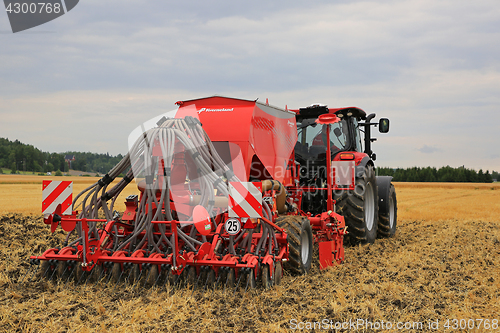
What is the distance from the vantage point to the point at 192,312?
383 cm

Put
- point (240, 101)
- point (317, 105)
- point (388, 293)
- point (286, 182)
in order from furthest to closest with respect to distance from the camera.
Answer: point (317, 105) < point (286, 182) < point (240, 101) < point (388, 293)

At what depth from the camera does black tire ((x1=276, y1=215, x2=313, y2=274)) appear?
505 centimetres

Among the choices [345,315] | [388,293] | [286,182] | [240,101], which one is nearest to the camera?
[345,315]

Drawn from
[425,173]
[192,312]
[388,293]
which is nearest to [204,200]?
[192,312]

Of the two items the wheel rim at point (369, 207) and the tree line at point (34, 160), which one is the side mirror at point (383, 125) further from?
the tree line at point (34, 160)

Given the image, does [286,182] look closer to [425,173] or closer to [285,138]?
[285,138]

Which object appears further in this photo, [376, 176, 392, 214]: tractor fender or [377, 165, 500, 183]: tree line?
[377, 165, 500, 183]: tree line

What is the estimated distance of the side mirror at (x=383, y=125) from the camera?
8602 mm

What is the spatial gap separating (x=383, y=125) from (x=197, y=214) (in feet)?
17.5

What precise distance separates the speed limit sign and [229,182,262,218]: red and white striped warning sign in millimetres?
135

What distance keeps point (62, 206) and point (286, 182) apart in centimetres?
328

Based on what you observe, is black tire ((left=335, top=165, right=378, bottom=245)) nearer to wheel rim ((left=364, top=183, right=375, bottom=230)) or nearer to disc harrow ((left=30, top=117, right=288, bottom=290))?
wheel rim ((left=364, top=183, right=375, bottom=230))

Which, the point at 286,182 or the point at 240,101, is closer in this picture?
the point at 240,101

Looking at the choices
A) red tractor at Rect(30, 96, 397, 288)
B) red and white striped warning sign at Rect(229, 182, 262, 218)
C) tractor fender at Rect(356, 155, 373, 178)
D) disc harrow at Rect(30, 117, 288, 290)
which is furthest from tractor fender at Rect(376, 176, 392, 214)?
red and white striped warning sign at Rect(229, 182, 262, 218)
